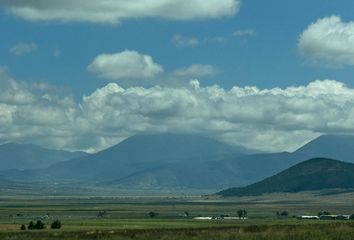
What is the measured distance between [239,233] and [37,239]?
69.7 ft

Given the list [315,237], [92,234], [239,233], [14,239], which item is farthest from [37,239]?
[315,237]

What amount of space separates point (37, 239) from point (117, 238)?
840 centimetres

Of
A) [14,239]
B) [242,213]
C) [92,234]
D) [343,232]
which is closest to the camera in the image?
[343,232]

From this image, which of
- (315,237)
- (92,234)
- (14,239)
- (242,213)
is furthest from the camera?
(242,213)

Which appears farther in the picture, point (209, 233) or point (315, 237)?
point (209, 233)

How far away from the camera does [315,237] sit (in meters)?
72.9

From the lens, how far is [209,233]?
88.4 metres

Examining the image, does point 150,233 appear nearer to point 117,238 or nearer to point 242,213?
point 117,238

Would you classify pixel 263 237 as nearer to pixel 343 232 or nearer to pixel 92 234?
pixel 343 232

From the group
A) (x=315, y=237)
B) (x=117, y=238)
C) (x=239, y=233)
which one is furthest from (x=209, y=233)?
(x=315, y=237)

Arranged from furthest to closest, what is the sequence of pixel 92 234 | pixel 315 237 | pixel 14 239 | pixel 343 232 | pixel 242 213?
pixel 242 213 → pixel 92 234 → pixel 14 239 → pixel 343 232 → pixel 315 237

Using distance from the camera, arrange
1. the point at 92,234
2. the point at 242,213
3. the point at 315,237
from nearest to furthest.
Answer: the point at 315,237 < the point at 92,234 < the point at 242,213

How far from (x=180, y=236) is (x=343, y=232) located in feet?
54.8

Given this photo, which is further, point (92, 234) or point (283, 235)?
point (92, 234)
